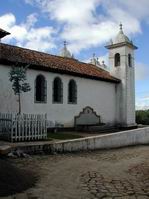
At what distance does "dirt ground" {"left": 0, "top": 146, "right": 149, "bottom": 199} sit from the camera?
770 cm

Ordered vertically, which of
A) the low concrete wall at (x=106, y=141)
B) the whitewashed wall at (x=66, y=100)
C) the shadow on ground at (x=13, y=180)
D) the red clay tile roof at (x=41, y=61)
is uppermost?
the red clay tile roof at (x=41, y=61)

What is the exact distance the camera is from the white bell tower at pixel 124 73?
94.6ft

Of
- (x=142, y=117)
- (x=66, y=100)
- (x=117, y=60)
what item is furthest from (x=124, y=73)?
(x=66, y=100)

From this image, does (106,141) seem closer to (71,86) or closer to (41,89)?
(41,89)

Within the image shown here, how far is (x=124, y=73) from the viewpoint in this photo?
2894cm

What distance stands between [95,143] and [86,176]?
687cm

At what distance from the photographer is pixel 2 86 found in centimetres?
1914

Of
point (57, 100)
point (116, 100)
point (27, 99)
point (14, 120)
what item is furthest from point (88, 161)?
point (116, 100)

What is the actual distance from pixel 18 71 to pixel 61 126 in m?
6.29

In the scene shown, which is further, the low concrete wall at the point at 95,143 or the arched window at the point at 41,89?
the arched window at the point at 41,89

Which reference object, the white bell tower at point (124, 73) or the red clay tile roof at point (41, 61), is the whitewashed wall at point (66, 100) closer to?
the red clay tile roof at point (41, 61)

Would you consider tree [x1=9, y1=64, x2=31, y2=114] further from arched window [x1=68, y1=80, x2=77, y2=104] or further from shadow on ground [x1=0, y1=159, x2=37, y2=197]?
shadow on ground [x1=0, y1=159, x2=37, y2=197]

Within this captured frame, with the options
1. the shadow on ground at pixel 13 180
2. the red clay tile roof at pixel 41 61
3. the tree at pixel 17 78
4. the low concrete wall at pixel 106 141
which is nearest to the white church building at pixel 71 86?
the red clay tile roof at pixel 41 61

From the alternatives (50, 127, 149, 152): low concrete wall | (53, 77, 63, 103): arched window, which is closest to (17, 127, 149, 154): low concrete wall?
(50, 127, 149, 152): low concrete wall
